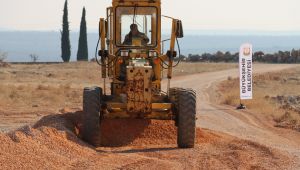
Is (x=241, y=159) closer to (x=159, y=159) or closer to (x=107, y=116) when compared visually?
(x=159, y=159)

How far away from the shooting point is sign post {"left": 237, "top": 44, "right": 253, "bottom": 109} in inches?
1075

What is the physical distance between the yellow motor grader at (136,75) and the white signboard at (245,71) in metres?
11.2

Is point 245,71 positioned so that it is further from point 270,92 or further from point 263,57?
point 263,57

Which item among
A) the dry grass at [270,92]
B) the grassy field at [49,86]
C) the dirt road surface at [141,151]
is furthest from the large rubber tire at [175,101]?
the grassy field at [49,86]

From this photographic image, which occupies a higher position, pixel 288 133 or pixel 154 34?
pixel 154 34

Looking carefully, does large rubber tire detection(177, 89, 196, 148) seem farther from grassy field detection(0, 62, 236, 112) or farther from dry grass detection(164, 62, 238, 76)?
dry grass detection(164, 62, 238, 76)

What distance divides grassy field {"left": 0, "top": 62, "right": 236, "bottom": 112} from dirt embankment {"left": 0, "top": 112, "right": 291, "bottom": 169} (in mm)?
8220

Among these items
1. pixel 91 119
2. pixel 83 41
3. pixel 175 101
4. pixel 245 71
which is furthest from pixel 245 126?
pixel 83 41

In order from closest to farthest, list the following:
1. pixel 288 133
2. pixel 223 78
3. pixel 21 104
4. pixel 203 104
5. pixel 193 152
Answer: pixel 193 152 → pixel 288 133 → pixel 21 104 → pixel 203 104 → pixel 223 78

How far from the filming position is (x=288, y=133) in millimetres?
20938

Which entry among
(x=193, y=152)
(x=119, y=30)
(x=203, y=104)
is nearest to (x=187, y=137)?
(x=193, y=152)

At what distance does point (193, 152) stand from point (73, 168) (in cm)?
331

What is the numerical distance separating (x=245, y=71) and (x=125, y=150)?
13.4 metres

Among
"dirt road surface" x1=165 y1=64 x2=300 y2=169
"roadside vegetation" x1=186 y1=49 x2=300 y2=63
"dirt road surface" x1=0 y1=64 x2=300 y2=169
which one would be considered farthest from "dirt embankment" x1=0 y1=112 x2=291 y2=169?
"roadside vegetation" x1=186 y1=49 x2=300 y2=63
